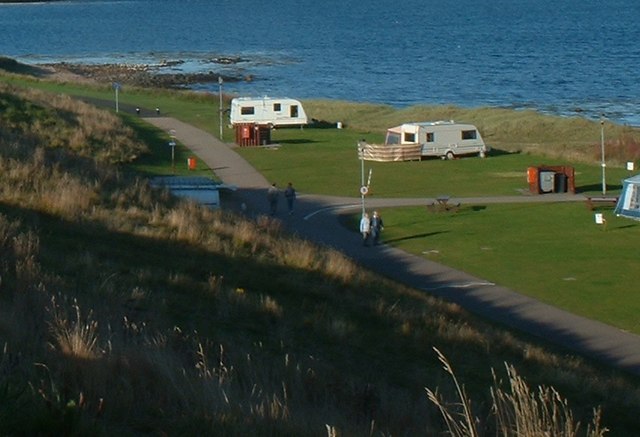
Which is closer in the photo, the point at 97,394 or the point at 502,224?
the point at 97,394

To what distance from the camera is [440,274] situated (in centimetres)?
2498

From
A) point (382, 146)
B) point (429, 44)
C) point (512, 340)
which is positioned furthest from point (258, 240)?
point (429, 44)

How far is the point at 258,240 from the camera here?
20078 millimetres

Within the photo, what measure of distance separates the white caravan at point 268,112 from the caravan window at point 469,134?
1144 cm

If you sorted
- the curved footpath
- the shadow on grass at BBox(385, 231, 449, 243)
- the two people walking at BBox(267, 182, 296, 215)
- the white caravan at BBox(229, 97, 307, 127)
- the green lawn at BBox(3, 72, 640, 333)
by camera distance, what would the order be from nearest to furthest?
the curved footpath
the green lawn at BBox(3, 72, 640, 333)
the shadow on grass at BBox(385, 231, 449, 243)
the two people walking at BBox(267, 182, 296, 215)
the white caravan at BBox(229, 97, 307, 127)

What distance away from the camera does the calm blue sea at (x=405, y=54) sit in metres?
84.4

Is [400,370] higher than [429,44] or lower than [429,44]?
lower

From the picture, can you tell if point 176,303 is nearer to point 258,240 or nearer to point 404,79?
point 258,240

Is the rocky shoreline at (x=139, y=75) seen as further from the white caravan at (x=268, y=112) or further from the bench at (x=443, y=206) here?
the bench at (x=443, y=206)

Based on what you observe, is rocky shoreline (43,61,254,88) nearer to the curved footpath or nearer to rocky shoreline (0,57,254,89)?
rocky shoreline (0,57,254,89)

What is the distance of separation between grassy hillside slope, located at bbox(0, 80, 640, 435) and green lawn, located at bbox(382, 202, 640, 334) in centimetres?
438

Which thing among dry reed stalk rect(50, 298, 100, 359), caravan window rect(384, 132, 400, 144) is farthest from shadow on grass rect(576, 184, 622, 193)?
dry reed stalk rect(50, 298, 100, 359)

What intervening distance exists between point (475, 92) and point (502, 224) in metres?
56.3

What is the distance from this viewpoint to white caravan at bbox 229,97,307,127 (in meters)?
54.8
